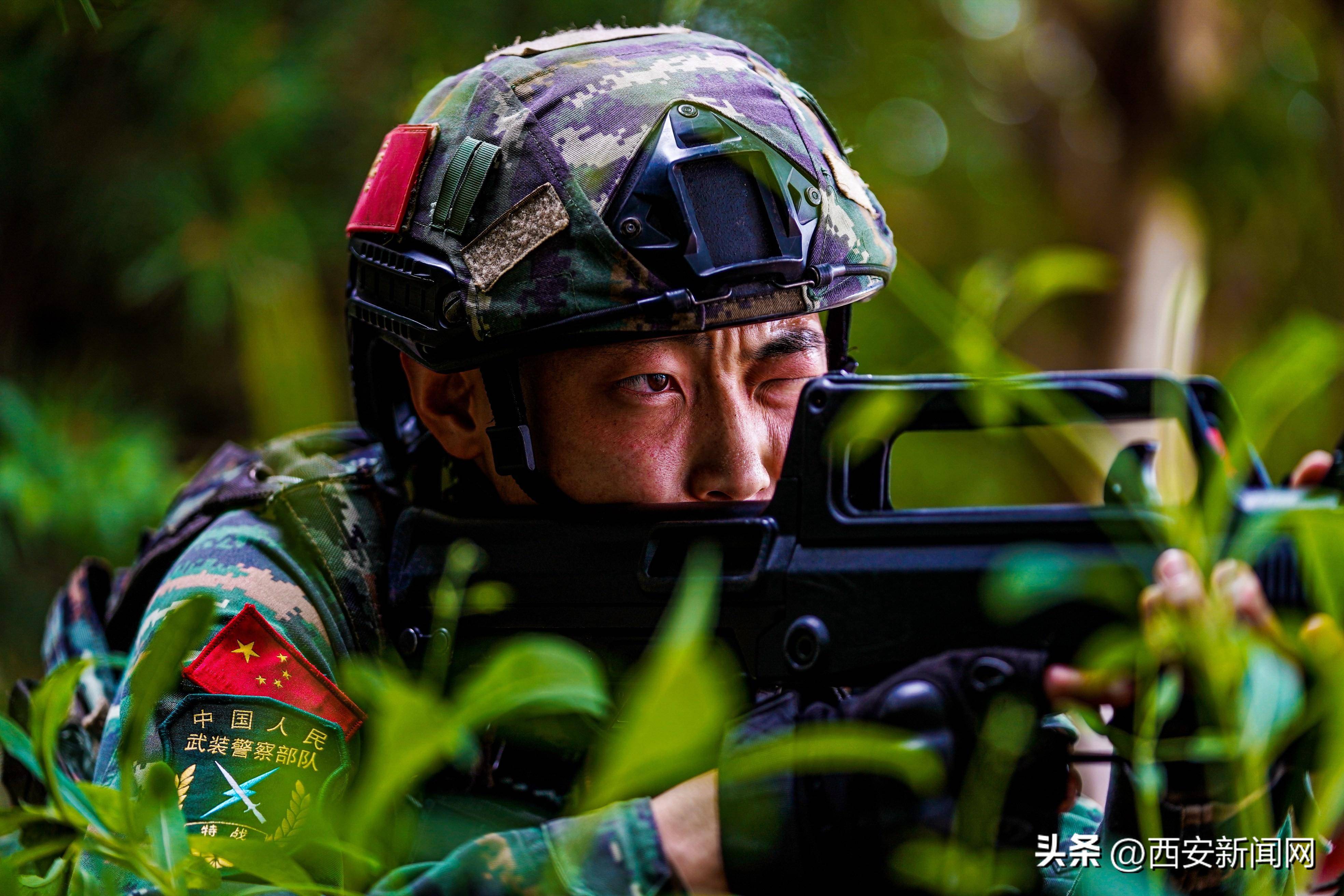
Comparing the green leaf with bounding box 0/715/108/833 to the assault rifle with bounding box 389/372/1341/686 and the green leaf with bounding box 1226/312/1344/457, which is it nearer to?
the assault rifle with bounding box 389/372/1341/686

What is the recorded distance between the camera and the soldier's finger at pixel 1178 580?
755 mm

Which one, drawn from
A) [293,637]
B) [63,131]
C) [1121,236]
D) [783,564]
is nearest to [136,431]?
[63,131]

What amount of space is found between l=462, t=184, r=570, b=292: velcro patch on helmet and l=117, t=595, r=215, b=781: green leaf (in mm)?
922

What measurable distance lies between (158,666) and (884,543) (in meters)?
0.65

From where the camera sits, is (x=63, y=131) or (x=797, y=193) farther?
(x=63, y=131)

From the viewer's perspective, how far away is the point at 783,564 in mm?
1163

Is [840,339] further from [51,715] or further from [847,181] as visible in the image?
[51,715]

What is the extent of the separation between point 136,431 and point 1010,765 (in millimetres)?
3005

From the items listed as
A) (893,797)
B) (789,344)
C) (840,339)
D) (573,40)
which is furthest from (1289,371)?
(573,40)

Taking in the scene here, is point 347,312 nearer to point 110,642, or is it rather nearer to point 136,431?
point 110,642

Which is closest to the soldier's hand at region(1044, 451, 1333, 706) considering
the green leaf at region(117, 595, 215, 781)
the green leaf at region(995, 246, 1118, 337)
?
the green leaf at region(995, 246, 1118, 337)

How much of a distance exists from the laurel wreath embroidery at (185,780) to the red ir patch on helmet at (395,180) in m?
0.78

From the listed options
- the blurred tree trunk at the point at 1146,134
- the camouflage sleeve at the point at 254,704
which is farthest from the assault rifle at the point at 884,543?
the blurred tree trunk at the point at 1146,134

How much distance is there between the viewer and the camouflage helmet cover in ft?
4.93
